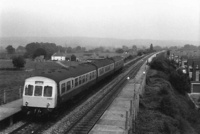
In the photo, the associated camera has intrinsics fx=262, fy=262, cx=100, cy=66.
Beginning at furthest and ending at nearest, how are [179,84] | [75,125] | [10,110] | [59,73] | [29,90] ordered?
[179,84]
[59,73]
[10,110]
[29,90]
[75,125]

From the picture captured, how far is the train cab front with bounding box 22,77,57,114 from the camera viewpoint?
16.1 m

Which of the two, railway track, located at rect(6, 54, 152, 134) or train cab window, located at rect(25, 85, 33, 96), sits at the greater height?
train cab window, located at rect(25, 85, 33, 96)

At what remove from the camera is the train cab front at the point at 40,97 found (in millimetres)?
16078

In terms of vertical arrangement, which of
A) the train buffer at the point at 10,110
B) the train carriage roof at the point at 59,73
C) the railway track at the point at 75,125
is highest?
the train carriage roof at the point at 59,73

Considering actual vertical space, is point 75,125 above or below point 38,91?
below

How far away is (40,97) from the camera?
16.2 m

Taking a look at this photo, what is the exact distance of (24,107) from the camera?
53.3 feet

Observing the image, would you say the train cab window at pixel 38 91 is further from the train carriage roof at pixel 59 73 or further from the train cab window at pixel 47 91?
the train carriage roof at pixel 59 73

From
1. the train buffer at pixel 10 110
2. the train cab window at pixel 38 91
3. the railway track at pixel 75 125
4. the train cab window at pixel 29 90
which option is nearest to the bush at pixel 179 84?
the railway track at pixel 75 125

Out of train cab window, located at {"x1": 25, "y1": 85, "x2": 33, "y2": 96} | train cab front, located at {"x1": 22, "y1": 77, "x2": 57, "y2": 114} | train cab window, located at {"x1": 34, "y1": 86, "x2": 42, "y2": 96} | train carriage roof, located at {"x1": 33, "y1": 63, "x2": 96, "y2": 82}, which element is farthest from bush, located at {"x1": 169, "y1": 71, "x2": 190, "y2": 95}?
train cab window, located at {"x1": 25, "y1": 85, "x2": 33, "y2": 96}

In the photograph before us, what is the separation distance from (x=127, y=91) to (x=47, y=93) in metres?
13.5

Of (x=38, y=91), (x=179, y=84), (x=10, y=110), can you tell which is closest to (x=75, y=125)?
(x=38, y=91)

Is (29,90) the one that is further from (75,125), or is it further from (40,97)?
(75,125)

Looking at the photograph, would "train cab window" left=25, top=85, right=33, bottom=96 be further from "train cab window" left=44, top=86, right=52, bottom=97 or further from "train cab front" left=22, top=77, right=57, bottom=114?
"train cab window" left=44, top=86, right=52, bottom=97
